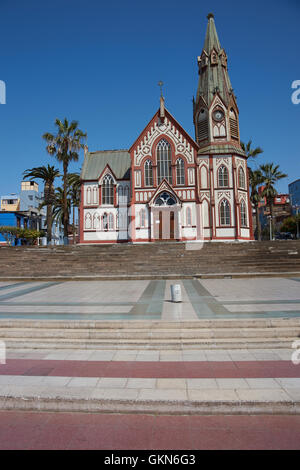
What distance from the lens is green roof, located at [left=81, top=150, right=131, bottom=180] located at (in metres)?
37.8

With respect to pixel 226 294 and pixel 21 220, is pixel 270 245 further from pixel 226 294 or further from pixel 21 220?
pixel 21 220

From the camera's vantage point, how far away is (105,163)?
3919 cm

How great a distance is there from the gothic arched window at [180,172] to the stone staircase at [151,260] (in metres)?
11.3

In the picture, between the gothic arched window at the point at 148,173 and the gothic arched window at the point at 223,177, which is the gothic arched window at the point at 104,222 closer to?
the gothic arched window at the point at 148,173

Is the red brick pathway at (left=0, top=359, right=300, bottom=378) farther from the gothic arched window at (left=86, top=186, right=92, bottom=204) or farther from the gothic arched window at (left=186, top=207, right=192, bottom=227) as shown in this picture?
the gothic arched window at (left=86, top=186, right=92, bottom=204)

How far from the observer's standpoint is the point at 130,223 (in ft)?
114

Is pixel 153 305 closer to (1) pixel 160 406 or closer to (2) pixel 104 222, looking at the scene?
(1) pixel 160 406

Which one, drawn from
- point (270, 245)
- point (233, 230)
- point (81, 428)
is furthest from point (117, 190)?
point (81, 428)

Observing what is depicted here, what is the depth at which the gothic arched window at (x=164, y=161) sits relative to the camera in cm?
3422

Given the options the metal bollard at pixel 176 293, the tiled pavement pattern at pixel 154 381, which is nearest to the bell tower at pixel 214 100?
the metal bollard at pixel 176 293

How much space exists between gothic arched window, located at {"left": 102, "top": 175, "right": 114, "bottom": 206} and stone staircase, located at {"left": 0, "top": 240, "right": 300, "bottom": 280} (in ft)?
40.2

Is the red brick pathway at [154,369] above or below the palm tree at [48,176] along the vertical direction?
below

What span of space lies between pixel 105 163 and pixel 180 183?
11.4 metres
